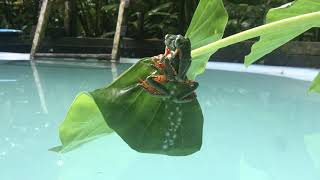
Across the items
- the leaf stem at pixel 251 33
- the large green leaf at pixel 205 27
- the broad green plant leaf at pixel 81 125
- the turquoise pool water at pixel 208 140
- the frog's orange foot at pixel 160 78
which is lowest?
the turquoise pool water at pixel 208 140

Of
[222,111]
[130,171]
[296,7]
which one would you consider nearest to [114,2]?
[222,111]

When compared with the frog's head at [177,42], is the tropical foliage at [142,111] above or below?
below

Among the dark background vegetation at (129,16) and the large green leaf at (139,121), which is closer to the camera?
the large green leaf at (139,121)

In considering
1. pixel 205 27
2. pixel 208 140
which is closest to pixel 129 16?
pixel 208 140

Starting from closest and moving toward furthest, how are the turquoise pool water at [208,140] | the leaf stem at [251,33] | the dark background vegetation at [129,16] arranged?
the leaf stem at [251,33], the turquoise pool water at [208,140], the dark background vegetation at [129,16]

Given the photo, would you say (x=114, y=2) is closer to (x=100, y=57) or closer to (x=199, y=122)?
(x=100, y=57)

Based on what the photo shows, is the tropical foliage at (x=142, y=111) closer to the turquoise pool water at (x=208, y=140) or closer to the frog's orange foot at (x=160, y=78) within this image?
the frog's orange foot at (x=160, y=78)

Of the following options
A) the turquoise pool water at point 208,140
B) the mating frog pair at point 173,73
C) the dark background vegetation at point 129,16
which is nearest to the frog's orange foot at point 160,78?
the mating frog pair at point 173,73
